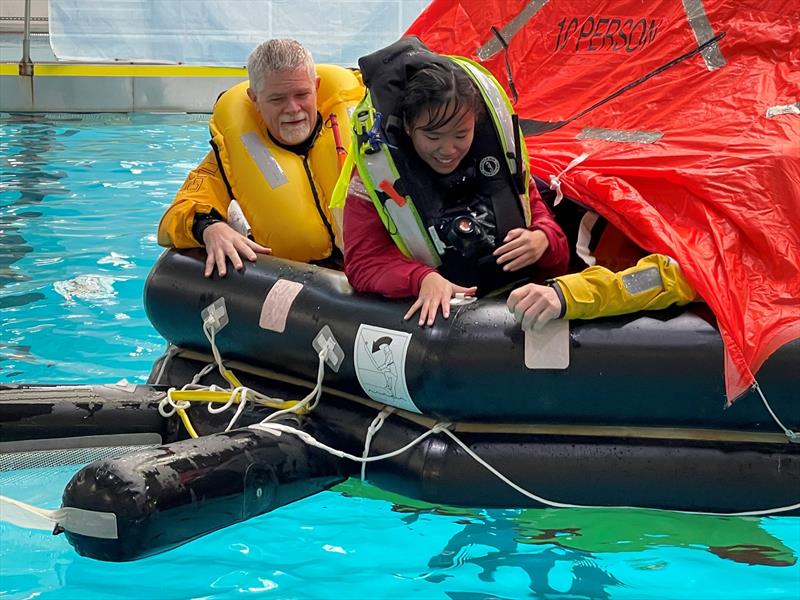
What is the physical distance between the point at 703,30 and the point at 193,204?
168 centimetres

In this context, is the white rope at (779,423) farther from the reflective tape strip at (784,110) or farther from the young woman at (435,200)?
the reflective tape strip at (784,110)

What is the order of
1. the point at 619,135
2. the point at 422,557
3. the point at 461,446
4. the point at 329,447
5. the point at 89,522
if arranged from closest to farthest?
1. the point at 89,522
2. the point at 422,557
3. the point at 461,446
4. the point at 329,447
5. the point at 619,135

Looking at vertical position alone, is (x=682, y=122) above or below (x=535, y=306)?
above

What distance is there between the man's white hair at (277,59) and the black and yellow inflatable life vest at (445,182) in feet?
1.60

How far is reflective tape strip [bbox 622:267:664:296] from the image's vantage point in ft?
8.62

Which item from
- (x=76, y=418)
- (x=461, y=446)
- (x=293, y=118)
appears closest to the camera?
(x=461, y=446)

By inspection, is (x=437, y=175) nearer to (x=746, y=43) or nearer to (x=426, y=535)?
(x=426, y=535)

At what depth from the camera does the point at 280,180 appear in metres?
3.47

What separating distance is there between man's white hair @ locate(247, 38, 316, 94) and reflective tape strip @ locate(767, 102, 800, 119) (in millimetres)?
1338

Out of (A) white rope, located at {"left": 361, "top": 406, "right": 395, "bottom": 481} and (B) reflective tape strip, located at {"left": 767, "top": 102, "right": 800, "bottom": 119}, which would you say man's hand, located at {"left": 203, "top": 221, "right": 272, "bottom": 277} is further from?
(B) reflective tape strip, located at {"left": 767, "top": 102, "right": 800, "bottom": 119}

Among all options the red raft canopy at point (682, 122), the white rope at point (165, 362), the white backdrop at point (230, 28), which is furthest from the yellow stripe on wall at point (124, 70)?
the white rope at point (165, 362)

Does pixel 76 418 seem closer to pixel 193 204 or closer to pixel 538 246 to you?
pixel 193 204

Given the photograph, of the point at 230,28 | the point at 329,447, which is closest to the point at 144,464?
the point at 329,447

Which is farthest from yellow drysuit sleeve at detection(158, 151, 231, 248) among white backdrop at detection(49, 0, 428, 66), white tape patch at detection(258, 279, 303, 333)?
white backdrop at detection(49, 0, 428, 66)
